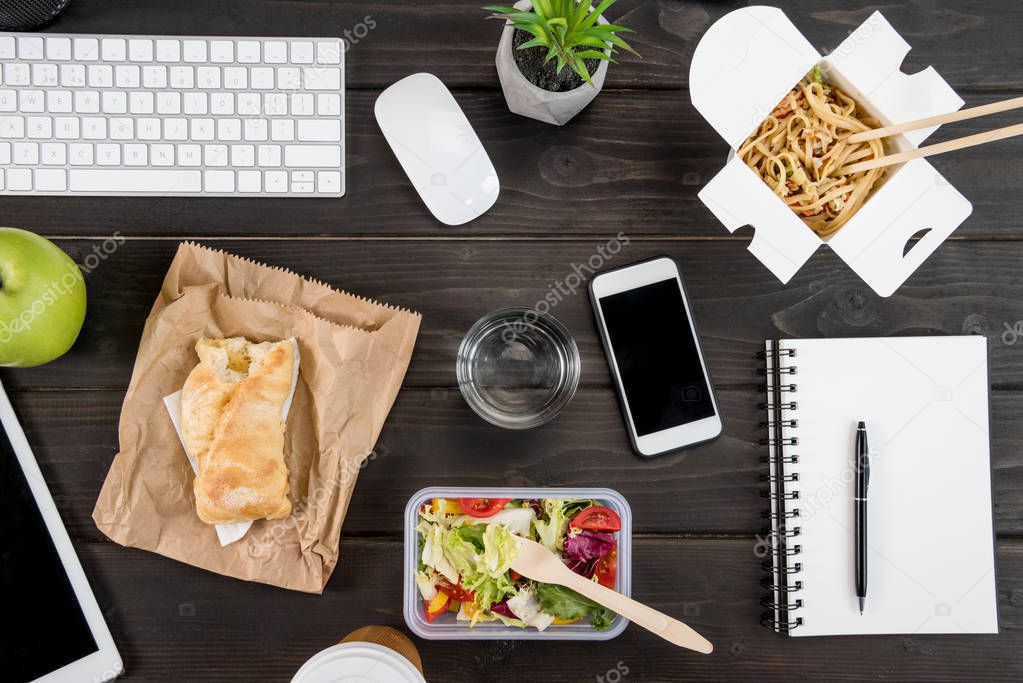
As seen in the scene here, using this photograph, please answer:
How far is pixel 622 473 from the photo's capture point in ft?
3.06

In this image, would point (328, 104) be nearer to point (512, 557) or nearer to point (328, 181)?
point (328, 181)

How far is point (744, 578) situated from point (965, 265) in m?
0.51

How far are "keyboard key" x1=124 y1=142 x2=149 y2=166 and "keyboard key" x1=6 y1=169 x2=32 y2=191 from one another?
12cm

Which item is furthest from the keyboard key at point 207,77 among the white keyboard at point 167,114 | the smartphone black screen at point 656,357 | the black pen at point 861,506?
the black pen at point 861,506

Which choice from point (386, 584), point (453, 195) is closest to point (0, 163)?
point (453, 195)

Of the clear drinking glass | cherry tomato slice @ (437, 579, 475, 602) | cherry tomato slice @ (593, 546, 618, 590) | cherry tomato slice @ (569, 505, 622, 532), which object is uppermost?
the clear drinking glass

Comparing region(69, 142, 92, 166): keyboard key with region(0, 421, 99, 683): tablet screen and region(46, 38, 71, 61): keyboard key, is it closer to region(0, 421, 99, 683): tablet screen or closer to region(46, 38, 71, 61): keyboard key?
region(46, 38, 71, 61): keyboard key

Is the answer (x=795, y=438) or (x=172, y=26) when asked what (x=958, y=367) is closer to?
(x=795, y=438)

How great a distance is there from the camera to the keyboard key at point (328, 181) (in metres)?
0.90

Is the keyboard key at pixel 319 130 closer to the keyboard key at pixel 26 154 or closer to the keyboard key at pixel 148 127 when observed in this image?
the keyboard key at pixel 148 127

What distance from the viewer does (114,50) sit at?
88 centimetres

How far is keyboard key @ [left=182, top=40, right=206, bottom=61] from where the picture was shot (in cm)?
89

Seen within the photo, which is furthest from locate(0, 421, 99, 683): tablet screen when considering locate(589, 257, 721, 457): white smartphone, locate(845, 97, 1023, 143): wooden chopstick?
locate(845, 97, 1023, 143): wooden chopstick

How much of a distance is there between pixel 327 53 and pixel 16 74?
0.38 m
